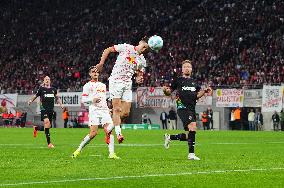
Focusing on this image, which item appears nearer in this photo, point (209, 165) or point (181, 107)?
point (209, 165)

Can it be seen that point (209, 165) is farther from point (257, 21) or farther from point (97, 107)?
point (257, 21)

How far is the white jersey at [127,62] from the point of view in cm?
1777

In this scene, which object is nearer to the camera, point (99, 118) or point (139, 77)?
point (139, 77)

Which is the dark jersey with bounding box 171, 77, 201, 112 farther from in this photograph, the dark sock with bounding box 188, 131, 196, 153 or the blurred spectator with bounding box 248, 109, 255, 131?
the blurred spectator with bounding box 248, 109, 255, 131

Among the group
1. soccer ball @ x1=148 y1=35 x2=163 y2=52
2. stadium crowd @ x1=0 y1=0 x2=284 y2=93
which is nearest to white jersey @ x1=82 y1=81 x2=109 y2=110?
soccer ball @ x1=148 y1=35 x2=163 y2=52

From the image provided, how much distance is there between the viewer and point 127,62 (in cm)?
1780

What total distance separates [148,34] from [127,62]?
47.9 metres

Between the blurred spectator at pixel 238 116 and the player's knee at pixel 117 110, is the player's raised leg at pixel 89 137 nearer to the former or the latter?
the player's knee at pixel 117 110

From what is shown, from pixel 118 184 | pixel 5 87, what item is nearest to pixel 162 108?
pixel 5 87

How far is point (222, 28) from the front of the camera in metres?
59.1

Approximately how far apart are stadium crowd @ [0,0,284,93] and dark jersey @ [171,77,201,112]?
3421 centimetres

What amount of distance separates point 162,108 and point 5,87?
18.2 m

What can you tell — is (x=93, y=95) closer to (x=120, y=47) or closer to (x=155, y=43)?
(x=120, y=47)

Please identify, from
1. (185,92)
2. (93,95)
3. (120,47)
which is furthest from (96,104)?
(185,92)
